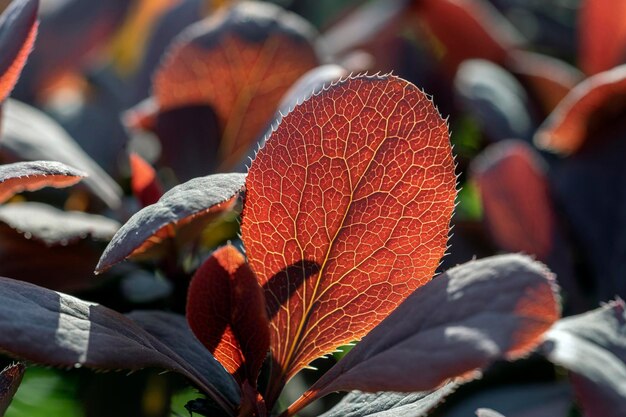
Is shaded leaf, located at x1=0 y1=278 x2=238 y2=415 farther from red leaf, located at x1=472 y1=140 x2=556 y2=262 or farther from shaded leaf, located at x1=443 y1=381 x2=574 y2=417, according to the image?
red leaf, located at x1=472 y1=140 x2=556 y2=262

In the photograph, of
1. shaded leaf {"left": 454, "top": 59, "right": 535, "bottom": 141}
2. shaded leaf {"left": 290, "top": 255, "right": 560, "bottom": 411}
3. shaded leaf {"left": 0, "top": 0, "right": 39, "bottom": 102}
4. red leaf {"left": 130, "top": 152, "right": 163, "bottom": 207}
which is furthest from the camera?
shaded leaf {"left": 454, "top": 59, "right": 535, "bottom": 141}

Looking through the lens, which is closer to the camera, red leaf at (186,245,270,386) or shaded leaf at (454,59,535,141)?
red leaf at (186,245,270,386)

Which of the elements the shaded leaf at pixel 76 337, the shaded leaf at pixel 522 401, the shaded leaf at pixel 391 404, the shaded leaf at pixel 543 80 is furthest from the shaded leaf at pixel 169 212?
the shaded leaf at pixel 543 80

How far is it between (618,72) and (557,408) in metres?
0.32

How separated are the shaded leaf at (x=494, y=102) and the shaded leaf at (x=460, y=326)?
0.47 meters

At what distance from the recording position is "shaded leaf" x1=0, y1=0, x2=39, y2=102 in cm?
57

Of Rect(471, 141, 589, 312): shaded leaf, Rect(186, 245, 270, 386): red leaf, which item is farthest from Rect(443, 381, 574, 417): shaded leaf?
Rect(186, 245, 270, 386): red leaf

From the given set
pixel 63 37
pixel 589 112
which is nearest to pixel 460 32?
pixel 589 112

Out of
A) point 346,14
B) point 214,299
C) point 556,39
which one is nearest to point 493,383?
point 214,299

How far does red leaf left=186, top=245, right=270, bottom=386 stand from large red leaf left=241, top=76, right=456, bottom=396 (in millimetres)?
30

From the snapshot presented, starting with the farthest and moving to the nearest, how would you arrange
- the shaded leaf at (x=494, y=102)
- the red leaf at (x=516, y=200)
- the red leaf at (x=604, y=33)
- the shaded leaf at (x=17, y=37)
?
the red leaf at (x=604, y=33) → the shaded leaf at (x=494, y=102) → the red leaf at (x=516, y=200) → the shaded leaf at (x=17, y=37)

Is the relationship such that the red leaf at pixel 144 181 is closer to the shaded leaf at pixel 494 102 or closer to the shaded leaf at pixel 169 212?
the shaded leaf at pixel 169 212

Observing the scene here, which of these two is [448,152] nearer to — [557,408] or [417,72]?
[557,408]

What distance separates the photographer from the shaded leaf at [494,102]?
2.97 feet
